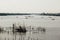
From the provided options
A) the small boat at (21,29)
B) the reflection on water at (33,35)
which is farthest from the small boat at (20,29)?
the reflection on water at (33,35)

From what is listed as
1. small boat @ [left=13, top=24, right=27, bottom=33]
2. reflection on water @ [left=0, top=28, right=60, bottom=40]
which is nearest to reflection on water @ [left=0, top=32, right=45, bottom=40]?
reflection on water @ [left=0, top=28, right=60, bottom=40]

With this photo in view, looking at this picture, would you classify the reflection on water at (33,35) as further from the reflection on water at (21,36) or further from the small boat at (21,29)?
the small boat at (21,29)

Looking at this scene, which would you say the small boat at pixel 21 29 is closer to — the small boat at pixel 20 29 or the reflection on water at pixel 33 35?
the small boat at pixel 20 29

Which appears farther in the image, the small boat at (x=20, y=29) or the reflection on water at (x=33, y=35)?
the small boat at (x=20, y=29)

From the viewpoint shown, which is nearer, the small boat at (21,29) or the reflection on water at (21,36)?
the reflection on water at (21,36)

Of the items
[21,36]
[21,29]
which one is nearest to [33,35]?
[21,36]

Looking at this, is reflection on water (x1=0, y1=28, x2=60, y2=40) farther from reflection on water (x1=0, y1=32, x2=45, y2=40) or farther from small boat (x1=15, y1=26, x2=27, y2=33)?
small boat (x1=15, y1=26, x2=27, y2=33)

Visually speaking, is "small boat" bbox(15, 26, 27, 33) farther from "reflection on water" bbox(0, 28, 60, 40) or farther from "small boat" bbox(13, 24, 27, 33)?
"reflection on water" bbox(0, 28, 60, 40)

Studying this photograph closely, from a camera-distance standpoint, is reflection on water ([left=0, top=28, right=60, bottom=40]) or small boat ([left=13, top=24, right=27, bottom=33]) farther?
small boat ([left=13, top=24, right=27, bottom=33])

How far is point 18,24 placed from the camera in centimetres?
620

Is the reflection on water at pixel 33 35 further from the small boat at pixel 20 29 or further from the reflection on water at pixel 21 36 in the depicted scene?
the small boat at pixel 20 29

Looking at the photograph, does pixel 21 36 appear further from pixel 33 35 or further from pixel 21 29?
pixel 21 29

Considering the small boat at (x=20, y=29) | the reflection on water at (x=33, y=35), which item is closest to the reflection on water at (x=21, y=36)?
the reflection on water at (x=33, y=35)
